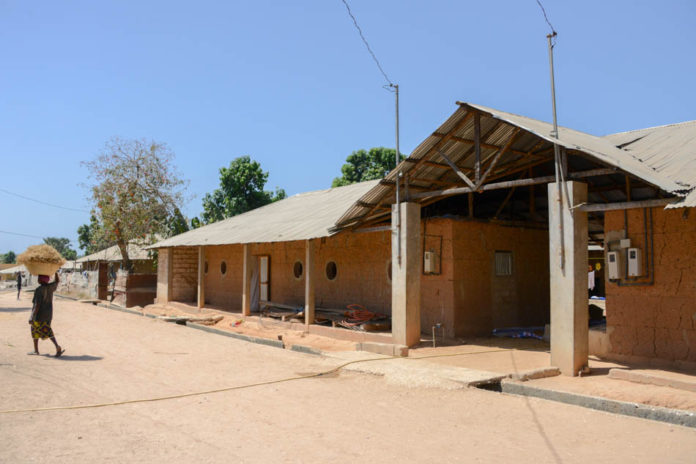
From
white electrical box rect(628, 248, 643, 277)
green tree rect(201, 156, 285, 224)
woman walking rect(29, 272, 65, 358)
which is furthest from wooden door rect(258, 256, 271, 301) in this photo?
green tree rect(201, 156, 285, 224)

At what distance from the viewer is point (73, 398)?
6.76 m

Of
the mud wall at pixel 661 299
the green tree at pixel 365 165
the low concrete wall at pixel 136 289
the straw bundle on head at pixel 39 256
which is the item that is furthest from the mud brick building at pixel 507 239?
the green tree at pixel 365 165

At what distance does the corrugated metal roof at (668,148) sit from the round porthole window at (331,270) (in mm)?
7972

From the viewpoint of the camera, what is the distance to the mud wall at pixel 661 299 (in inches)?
329

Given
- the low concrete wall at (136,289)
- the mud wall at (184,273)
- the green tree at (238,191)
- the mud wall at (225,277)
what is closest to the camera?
the mud wall at (225,277)

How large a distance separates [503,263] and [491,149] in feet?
13.3

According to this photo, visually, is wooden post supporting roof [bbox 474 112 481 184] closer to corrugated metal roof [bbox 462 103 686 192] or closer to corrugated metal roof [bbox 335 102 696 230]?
corrugated metal roof [bbox 335 102 696 230]

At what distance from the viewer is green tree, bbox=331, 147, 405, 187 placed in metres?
38.0

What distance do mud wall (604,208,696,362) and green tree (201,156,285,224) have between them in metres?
30.7

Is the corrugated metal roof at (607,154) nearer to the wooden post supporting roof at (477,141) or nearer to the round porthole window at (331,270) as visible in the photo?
the wooden post supporting roof at (477,141)

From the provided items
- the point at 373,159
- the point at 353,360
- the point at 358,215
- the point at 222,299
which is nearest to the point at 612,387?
the point at 353,360

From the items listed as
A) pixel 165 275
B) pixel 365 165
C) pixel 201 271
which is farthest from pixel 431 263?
pixel 365 165

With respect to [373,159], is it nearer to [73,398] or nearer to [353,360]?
[353,360]

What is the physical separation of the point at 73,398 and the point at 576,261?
733 centimetres
